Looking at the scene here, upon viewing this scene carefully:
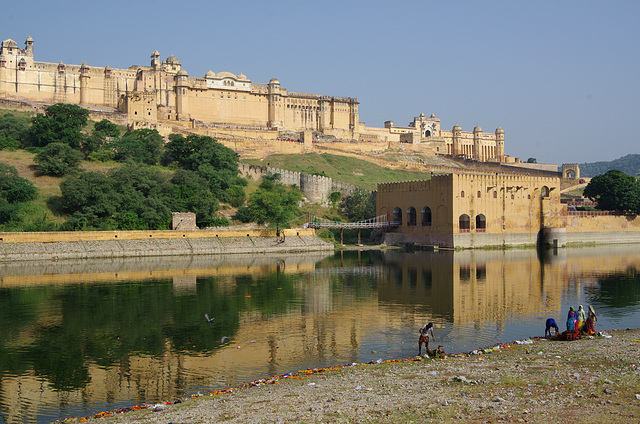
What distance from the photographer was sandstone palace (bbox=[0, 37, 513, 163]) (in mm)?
62375

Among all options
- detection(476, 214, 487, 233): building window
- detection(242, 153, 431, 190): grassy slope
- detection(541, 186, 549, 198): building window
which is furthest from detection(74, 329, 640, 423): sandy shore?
detection(242, 153, 431, 190): grassy slope

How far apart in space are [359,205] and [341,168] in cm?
1657

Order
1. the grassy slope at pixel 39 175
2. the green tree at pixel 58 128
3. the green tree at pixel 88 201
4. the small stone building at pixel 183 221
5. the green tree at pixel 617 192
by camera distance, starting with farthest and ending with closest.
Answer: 1. the green tree at pixel 617 192
2. the green tree at pixel 58 128
3. the small stone building at pixel 183 221
4. the grassy slope at pixel 39 175
5. the green tree at pixel 88 201

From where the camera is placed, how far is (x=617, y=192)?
5019cm

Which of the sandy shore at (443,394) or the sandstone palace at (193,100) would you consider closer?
the sandy shore at (443,394)

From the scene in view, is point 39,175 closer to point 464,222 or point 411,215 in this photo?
point 411,215

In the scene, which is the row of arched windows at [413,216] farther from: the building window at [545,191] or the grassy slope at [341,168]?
the grassy slope at [341,168]

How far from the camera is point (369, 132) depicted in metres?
84.6

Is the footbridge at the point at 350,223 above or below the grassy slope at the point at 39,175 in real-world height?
below

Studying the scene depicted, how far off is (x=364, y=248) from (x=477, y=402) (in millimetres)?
33243

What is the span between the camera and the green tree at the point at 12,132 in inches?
1837

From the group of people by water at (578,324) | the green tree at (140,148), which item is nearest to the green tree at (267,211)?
the green tree at (140,148)

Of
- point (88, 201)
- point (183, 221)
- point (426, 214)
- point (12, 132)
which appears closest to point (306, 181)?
point (426, 214)

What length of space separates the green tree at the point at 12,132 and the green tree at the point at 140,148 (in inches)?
269
